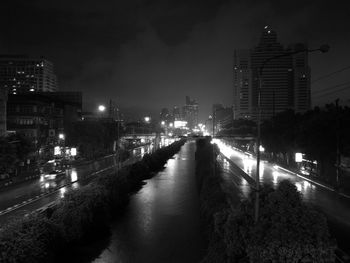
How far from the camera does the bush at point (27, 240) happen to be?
47.3 ft

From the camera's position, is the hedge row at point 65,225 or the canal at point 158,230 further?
the canal at point 158,230

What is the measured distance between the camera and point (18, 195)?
3397 centimetres

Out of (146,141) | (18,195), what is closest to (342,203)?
(18,195)

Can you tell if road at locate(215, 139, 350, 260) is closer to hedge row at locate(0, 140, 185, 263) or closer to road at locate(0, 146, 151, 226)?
hedge row at locate(0, 140, 185, 263)

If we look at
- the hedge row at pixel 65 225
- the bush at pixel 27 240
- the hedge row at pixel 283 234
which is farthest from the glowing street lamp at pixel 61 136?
the hedge row at pixel 283 234

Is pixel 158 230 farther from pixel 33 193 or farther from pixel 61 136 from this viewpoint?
pixel 61 136

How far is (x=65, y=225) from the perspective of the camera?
2130 centimetres

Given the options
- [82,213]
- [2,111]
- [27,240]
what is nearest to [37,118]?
[2,111]

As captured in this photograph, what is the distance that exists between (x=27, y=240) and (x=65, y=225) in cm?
628

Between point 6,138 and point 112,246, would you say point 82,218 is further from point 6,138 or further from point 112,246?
point 6,138

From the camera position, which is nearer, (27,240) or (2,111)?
(27,240)

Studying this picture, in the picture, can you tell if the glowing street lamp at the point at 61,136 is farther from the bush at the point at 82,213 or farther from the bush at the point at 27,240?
the bush at the point at 27,240

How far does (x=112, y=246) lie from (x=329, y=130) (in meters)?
29.2

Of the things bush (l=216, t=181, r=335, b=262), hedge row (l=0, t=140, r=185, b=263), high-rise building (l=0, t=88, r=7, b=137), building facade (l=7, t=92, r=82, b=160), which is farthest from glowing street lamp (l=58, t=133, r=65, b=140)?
bush (l=216, t=181, r=335, b=262)
